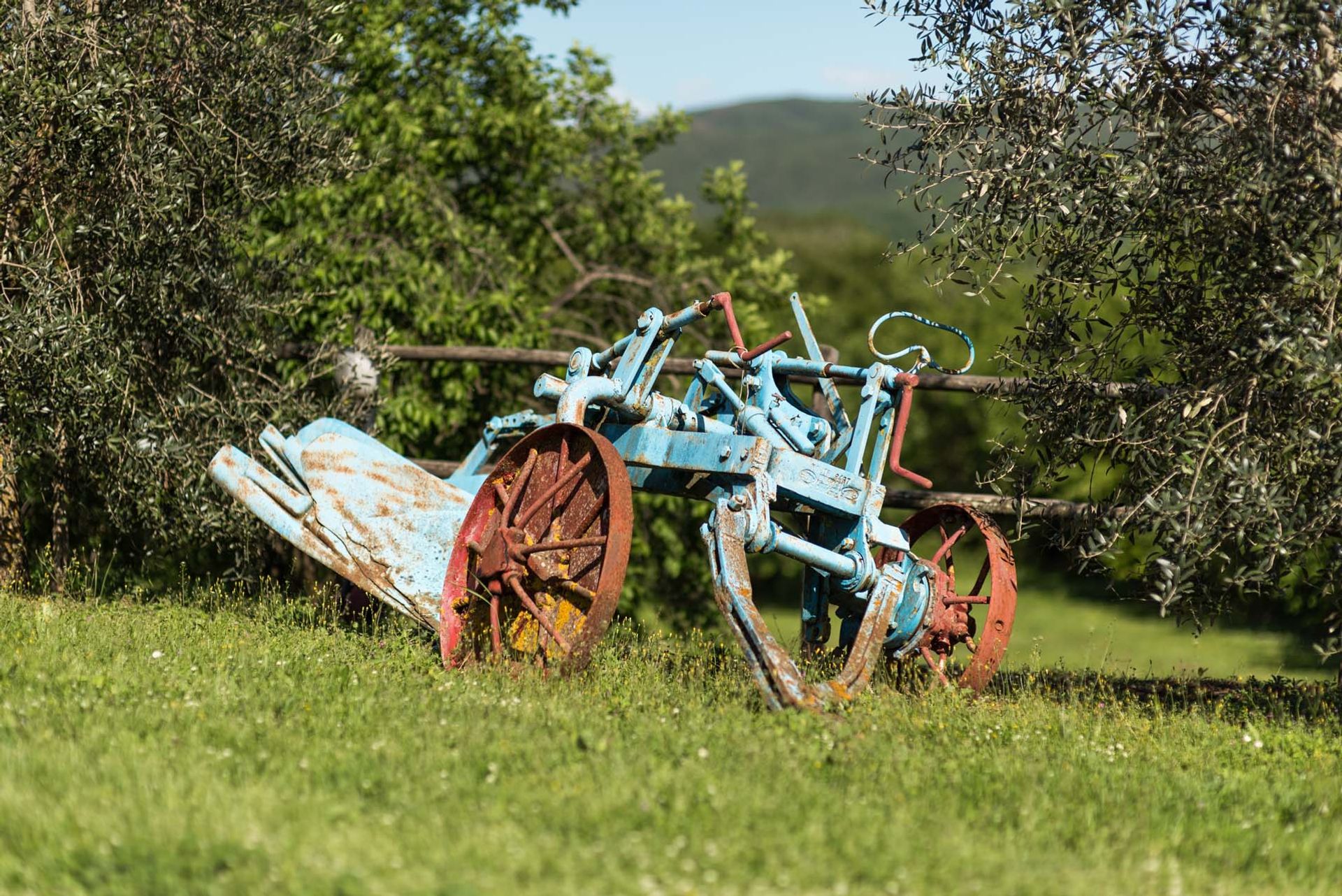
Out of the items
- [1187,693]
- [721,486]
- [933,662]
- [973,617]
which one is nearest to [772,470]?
[721,486]

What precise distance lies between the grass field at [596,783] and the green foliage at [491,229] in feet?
16.9

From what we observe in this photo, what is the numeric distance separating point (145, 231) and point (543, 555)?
11.0ft

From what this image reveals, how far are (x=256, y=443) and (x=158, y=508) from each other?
0.69 metres

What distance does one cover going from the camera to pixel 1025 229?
5922 millimetres

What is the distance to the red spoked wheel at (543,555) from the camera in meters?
5.29

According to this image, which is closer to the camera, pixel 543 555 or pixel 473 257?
pixel 543 555

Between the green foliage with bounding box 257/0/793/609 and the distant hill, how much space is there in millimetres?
29548

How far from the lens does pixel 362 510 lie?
6.39 meters

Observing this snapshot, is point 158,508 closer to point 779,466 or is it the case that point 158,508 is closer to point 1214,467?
point 779,466

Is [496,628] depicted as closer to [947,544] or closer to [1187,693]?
[947,544]

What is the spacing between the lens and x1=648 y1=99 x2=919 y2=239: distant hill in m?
55.0

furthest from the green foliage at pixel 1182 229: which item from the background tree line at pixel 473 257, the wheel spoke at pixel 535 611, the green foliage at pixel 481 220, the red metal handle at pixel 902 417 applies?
the green foliage at pixel 481 220

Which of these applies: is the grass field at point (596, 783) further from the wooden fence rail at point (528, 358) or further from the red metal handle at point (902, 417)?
the wooden fence rail at point (528, 358)

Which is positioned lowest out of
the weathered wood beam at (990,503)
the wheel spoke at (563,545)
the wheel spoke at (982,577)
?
the wheel spoke at (982,577)
